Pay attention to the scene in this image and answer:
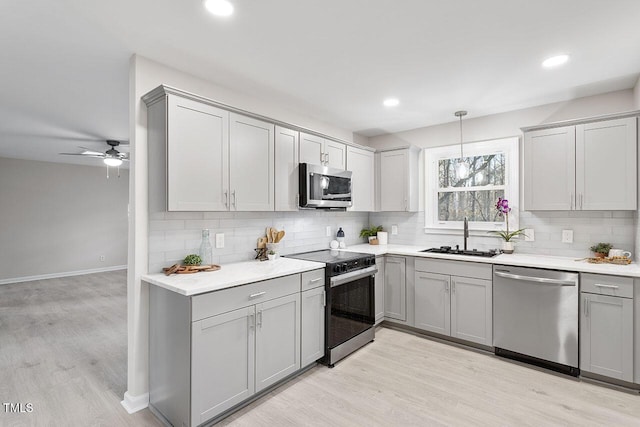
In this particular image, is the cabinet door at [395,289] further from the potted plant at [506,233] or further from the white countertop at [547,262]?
the potted plant at [506,233]

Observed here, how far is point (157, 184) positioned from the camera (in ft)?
7.57

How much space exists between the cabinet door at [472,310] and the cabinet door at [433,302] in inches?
2.5

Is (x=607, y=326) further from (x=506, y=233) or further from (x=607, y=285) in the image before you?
(x=506, y=233)

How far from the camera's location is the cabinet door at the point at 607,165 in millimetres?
2764

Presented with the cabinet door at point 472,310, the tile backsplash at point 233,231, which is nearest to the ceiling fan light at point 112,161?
the tile backsplash at point 233,231

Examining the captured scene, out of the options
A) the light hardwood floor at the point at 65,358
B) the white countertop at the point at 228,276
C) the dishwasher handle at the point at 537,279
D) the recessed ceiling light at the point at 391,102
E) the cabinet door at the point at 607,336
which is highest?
the recessed ceiling light at the point at 391,102

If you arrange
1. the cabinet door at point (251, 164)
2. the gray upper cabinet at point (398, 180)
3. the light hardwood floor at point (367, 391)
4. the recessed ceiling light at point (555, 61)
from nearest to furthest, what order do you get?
1. the light hardwood floor at point (367, 391)
2. the recessed ceiling light at point (555, 61)
3. the cabinet door at point (251, 164)
4. the gray upper cabinet at point (398, 180)

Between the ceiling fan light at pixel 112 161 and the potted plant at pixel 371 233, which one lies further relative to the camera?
the ceiling fan light at pixel 112 161

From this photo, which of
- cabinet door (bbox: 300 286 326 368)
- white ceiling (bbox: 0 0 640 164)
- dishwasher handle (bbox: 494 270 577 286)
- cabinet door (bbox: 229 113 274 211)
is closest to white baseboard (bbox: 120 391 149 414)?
cabinet door (bbox: 300 286 326 368)

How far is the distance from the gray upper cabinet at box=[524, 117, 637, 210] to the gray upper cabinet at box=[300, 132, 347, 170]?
195 centimetres

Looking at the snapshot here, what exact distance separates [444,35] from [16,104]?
14.2 ft

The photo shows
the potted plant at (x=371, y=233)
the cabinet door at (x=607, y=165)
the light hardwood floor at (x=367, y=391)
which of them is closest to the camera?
the light hardwood floor at (x=367, y=391)

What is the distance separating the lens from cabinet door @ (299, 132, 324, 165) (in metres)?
3.30

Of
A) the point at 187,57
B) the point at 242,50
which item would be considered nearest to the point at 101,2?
the point at 187,57
